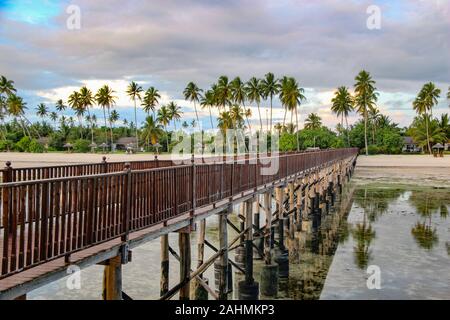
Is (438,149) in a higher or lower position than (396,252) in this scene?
higher

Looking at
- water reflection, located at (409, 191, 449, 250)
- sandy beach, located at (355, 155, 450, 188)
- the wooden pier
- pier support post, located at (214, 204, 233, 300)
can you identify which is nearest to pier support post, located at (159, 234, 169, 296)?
the wooden pier

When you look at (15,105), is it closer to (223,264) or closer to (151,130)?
(151,130)

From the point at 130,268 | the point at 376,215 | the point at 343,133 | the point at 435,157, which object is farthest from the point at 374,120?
the point at 130,268

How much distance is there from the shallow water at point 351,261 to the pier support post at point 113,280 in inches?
294

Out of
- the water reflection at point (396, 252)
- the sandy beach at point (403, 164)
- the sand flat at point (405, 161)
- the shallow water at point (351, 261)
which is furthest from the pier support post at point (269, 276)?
the sand flat at point (405, 161)

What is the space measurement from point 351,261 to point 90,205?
14521 mm

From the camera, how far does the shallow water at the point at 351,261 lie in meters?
15.1

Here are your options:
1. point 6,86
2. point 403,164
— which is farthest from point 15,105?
point 403,164

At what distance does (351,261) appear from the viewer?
1895 centimetres

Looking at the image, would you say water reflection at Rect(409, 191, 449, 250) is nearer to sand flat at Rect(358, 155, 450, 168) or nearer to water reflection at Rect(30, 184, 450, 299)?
water reflection at Rect(30, 184, 450, 299)
